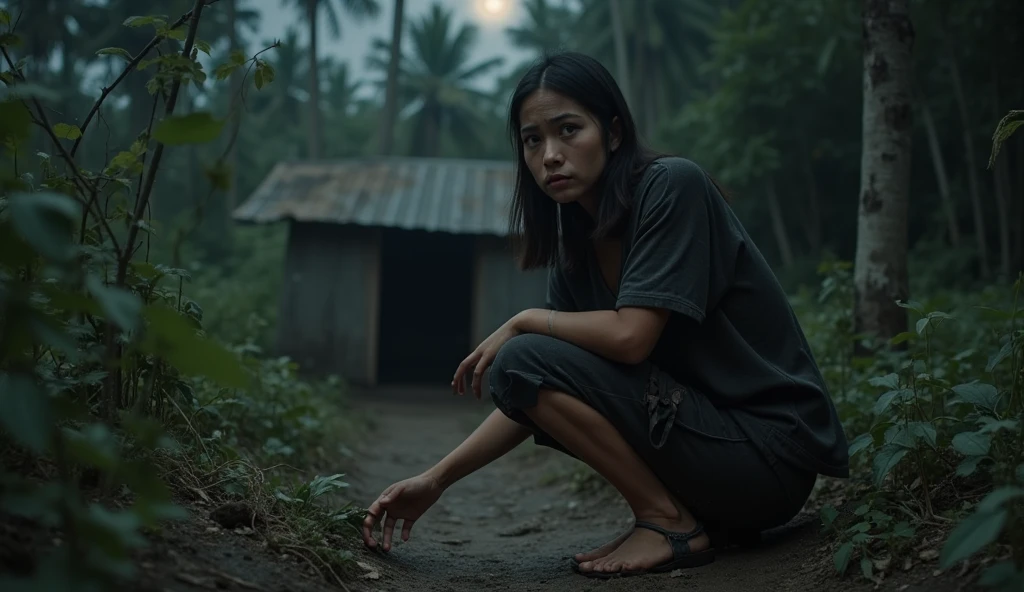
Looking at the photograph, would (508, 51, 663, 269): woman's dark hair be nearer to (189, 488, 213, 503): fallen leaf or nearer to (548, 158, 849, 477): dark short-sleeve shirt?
(548, 158, 849, 477): dark short-sleeve shirt

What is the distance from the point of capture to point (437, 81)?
35.1 meters

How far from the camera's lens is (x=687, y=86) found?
28422mm

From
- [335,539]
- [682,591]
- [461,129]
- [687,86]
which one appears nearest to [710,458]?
[682,591]

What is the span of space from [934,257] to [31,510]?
13435mm

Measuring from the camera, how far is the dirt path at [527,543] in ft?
7.59

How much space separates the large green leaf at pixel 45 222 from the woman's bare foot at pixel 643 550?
5.85 feet

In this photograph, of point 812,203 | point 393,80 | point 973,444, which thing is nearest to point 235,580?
point 973,444

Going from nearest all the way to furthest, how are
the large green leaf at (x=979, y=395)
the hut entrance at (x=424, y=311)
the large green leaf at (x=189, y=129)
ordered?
the large green leaf at (x=189, y=129), the large green leaf at (x=979, y=395), the hut entrance at (x=424, y=311)

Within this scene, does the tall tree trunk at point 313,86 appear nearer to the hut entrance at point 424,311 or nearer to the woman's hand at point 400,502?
the hut entrance at point 424,311

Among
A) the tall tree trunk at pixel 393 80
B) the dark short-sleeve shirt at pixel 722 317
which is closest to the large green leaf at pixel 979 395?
the dark short-sleeve shirt at pixel 722 317

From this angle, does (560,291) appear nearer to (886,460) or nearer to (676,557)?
(676,557)

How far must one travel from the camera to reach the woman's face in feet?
8.46

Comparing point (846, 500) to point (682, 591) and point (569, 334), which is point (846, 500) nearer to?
point (682, 591)

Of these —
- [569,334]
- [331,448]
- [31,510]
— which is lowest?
[331,448]
